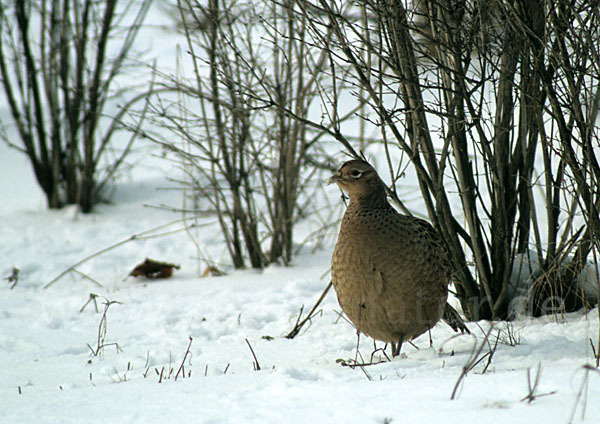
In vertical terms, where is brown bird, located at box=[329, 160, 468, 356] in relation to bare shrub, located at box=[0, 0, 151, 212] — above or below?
below

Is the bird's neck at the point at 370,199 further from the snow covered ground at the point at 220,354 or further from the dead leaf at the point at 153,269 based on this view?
the dead leaf at the point at 153,269

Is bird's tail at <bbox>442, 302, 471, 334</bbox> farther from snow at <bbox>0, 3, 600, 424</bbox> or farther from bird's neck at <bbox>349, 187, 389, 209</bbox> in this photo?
bird's neck at <bbox>349, 187, 389, 209</bbox>

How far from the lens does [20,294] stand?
4809 millimetres

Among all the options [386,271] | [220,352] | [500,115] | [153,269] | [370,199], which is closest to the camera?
[386,271]

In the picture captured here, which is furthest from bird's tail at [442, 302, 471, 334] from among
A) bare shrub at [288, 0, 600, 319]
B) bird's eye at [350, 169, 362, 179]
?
bird's eye at [350, 169, 362, 179]

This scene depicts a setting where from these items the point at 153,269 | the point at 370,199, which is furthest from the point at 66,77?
the point at 370,199

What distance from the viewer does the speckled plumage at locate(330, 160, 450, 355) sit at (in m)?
3.09

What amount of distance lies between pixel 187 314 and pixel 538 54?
2.54 m

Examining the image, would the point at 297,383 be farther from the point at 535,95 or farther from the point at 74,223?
the point at 74,223

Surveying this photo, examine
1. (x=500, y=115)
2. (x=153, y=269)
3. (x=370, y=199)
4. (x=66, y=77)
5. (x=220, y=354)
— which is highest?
(x=66, y=77)

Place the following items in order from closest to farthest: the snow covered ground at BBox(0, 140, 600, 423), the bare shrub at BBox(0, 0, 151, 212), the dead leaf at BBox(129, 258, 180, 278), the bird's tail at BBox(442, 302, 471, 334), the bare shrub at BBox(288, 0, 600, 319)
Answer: the snow covered ground at BBox(0, 140, 600, 423) < the bare shrub at BBox(288, 0, 600, 319) < the bird's tail at BBox(442, 302, 471, 334) < the dead leaf at BBox(129, 258, 180, 278) < the bare shrub at BBox(0, 0, 151, 212)

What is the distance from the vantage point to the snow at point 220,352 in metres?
2.09

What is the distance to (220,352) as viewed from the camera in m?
3.50

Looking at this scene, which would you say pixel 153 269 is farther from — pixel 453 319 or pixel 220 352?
pixel 453 319
